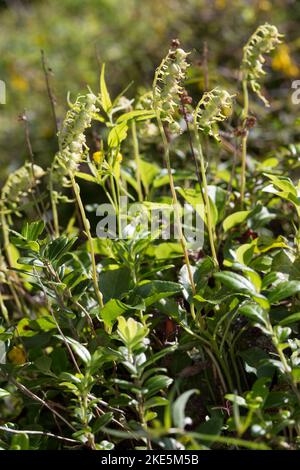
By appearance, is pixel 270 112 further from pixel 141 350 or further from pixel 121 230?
pixel 141 350

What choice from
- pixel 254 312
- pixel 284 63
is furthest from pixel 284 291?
pixel 284 63

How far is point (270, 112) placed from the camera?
106 inches

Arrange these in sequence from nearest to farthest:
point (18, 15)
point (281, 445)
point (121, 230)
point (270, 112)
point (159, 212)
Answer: point (281, 445), point (121, 230), point (159, 212), point (270, 112), point (18, 15)

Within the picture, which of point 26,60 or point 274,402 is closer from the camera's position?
point 274,402

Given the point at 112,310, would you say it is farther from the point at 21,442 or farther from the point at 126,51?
the point at 126,51

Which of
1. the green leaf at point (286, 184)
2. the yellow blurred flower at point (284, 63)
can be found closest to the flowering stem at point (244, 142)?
the green leaf at point (286, 184)

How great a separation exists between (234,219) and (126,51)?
2.48 m

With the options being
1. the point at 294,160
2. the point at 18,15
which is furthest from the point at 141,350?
the point at 18,15

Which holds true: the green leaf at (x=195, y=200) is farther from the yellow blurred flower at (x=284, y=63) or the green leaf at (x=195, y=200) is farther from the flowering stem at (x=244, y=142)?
the yellow blurred flower at (x=284, y=63)

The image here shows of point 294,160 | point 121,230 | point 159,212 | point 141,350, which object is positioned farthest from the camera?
point 294,160

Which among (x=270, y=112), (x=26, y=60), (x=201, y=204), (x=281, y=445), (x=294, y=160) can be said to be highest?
(x=26, y=60)

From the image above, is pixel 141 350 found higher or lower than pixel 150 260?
lower

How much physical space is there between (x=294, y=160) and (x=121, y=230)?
0.56m

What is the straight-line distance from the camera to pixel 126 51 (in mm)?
3695
